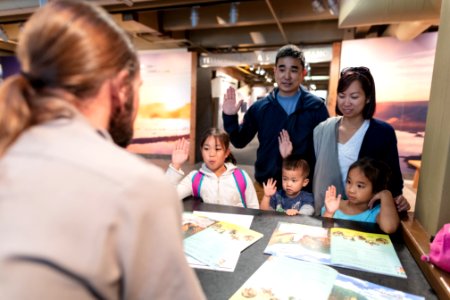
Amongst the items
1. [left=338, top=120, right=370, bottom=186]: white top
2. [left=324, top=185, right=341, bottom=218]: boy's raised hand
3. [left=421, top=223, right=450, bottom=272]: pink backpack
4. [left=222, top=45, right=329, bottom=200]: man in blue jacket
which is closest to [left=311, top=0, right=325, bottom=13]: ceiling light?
[left=222, top=45, right=329, bottom=200]: man in blue jacket

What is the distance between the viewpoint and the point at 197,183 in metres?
1.75

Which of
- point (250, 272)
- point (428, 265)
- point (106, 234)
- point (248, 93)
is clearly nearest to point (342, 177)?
point (428, 265)

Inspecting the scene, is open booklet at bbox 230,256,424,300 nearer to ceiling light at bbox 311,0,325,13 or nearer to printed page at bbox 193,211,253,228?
printed page at bbox 193,211,253,228

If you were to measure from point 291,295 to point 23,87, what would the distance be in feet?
2.45

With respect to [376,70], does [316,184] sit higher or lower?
lower

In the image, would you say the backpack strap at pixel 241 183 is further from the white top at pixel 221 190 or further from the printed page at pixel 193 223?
the printed page at pixel 193 223

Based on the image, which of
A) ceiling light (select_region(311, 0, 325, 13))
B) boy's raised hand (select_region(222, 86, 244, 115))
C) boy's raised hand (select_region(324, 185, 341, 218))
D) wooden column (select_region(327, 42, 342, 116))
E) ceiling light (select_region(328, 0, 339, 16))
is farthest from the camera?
wooden column (select_region(327, 42, 342, 116))

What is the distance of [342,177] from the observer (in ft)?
5.30

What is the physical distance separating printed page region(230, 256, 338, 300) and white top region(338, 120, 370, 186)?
2.64 feet

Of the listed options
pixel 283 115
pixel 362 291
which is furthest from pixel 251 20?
pixel 362 291

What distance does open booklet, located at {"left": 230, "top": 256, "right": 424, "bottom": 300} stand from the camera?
2.58ft

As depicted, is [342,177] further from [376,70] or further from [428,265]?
[376,70]

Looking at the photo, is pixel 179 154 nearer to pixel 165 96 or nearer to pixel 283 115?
pixel 283 115

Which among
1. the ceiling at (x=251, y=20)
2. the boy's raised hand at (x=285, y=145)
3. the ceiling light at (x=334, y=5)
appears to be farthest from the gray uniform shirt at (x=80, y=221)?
the ceiling light at (x=334, y=5)
